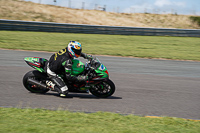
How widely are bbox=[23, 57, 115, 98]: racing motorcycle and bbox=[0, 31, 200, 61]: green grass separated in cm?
873

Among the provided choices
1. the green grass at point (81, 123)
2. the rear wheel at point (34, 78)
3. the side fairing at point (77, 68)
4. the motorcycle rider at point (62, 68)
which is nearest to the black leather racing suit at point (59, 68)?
the motorcycle rider at point (62, 68)

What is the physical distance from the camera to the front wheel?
781cm

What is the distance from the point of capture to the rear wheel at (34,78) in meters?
7.80

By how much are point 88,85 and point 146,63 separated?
7078 millimetres

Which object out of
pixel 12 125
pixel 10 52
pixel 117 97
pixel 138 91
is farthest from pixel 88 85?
pixel 10 52

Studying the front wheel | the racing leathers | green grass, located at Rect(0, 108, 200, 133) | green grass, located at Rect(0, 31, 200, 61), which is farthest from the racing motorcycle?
green grass, located at Rect(0, 31, 200, 61)

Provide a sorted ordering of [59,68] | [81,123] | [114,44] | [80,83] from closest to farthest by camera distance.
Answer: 1. [81,123]
2. [59,68]
3. [80,83]
4. [114,44]

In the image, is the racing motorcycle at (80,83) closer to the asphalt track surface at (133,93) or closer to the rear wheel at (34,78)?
the rear wheel at (34,78)

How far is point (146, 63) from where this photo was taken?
14.3m

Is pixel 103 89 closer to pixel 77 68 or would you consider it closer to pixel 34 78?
pixel 77 68

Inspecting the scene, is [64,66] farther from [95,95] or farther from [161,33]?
[161,33]

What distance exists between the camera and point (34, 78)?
308 inches

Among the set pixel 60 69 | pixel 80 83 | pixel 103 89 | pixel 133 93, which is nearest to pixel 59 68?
pixel 60 69

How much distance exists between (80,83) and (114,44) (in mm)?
12475
